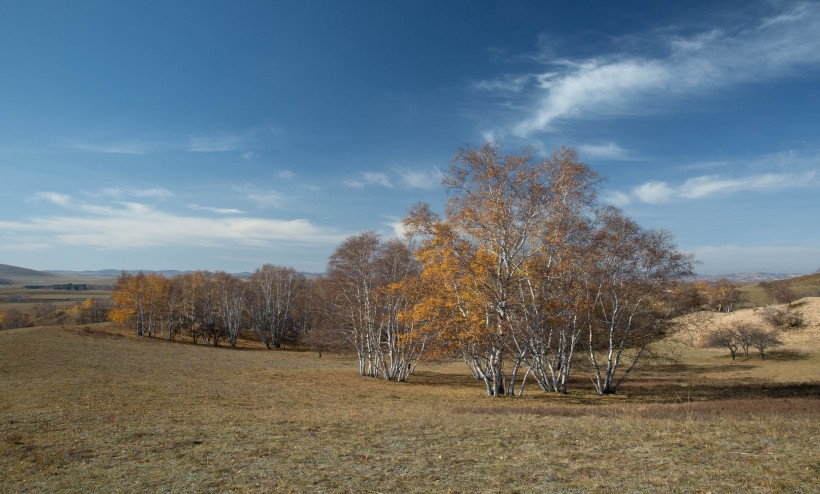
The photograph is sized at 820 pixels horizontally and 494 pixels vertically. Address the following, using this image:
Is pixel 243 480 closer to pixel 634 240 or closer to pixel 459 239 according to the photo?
pixel 459 239

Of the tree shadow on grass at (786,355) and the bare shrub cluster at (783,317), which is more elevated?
the bare shrub cluster at (783,317)

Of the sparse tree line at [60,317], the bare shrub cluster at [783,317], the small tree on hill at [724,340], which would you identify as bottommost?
the sparse tree line at [60,317]

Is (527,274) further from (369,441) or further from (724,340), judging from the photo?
(724,340)

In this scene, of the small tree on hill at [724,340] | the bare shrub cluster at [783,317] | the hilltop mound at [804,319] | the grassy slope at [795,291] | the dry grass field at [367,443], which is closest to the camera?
the dry grass field at [367,443]

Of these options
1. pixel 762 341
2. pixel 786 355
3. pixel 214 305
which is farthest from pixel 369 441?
pixel 214 305

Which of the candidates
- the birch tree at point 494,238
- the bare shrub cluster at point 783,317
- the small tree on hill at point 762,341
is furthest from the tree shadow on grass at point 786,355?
the birch tree at point 494,238

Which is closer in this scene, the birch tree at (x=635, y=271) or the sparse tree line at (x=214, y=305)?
the birch tree at (x=635, y=271)

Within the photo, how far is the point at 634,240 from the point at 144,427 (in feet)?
94.2

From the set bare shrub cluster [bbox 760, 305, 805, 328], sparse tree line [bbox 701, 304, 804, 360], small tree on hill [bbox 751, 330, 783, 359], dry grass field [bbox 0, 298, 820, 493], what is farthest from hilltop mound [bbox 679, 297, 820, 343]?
dry grass field [bbox 0, 298, 820, 493]

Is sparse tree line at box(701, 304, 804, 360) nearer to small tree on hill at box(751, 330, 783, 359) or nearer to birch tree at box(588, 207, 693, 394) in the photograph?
small tree on hill at box(751, 330, 783, 359)

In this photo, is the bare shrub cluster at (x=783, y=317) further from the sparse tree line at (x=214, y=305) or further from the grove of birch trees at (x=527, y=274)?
the sparse tree line at (x=214, y=305)

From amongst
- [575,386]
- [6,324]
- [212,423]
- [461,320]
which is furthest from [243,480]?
[6,324]

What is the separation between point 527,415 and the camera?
57.7 ft

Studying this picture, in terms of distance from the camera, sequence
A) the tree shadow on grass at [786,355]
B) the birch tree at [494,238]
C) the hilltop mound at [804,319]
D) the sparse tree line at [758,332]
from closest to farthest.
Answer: the birch tree at [494,238]
the tree shadow on grass at [786,355]
the sparse tree line at [758,332]
the hilltop mound at [804,319]
